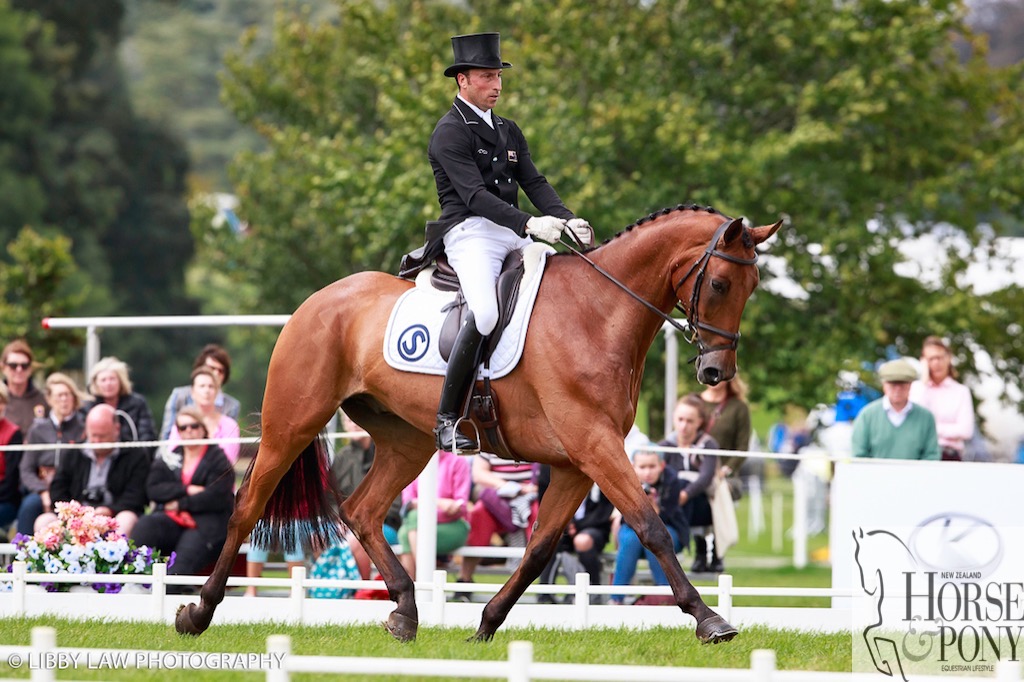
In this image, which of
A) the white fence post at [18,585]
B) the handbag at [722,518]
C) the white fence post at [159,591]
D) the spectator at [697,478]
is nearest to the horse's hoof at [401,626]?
the white fence post at [159,591]

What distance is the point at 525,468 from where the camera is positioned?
40.2 feet

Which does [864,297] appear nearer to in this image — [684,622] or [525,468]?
[525,468]

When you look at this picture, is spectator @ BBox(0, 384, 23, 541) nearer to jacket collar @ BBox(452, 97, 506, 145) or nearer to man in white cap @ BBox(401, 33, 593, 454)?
man in white cap @ BBox(401, 33, 593, 454)

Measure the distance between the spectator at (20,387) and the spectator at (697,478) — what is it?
5.66 meters

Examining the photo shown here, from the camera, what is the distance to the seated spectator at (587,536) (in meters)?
11.1

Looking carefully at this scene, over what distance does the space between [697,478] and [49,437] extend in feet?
17.7

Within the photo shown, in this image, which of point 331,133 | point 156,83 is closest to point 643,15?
point 331,133

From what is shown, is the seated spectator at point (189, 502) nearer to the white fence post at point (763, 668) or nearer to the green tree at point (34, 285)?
the green tree at point (34, 285)

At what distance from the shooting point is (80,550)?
31.8 ft

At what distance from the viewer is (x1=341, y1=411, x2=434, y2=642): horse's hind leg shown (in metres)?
8.30

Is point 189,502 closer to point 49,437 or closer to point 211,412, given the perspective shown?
point 211,412

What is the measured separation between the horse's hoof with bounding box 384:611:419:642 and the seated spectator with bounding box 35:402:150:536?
3.77 metres

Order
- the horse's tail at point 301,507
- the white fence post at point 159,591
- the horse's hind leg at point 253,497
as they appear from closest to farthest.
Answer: the horse's hind leg at point 253,497 → the horse's tail at point 301,507 → the white fence post at point 159,591

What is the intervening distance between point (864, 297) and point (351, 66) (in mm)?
9520
